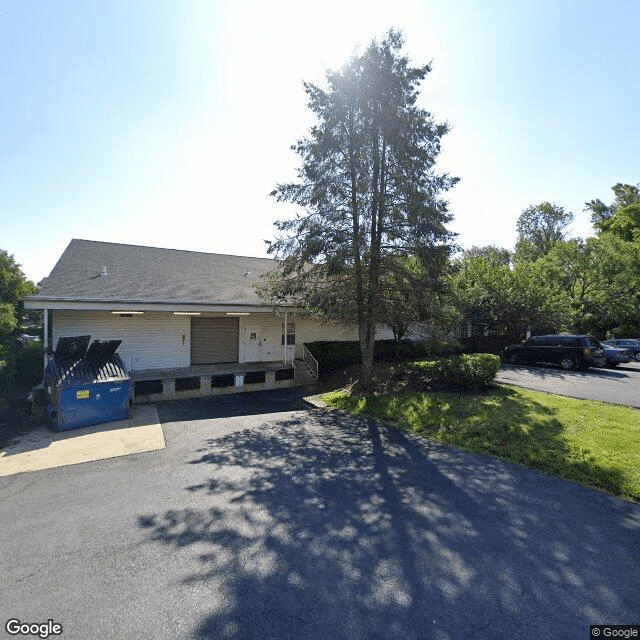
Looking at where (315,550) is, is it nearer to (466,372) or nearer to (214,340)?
(466,372)

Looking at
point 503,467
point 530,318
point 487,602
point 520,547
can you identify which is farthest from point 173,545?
point 530,318

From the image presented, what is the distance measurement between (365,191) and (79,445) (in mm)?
9776

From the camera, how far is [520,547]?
393 cm

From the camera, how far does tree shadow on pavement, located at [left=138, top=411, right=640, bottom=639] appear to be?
2.97 m

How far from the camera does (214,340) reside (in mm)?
15055

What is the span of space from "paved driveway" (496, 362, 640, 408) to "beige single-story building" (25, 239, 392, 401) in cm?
705

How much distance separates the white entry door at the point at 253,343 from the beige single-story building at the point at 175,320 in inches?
1.7

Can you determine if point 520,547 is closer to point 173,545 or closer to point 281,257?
point 173,545

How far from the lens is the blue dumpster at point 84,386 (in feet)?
28.4

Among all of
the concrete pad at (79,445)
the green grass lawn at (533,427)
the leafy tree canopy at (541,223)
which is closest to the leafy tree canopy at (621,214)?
the leafy tree canopy at (541,223)

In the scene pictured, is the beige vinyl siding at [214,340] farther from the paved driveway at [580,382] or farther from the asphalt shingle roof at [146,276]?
the paved driveway at [580,382]

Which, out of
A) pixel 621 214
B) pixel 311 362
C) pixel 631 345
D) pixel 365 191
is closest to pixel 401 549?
pixel 365 191

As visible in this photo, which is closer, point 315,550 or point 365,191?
point 315,550

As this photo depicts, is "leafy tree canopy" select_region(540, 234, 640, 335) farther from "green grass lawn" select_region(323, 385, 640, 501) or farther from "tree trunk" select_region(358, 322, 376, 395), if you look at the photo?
"tree trunk" select_region(358, 322, 376, 395)
